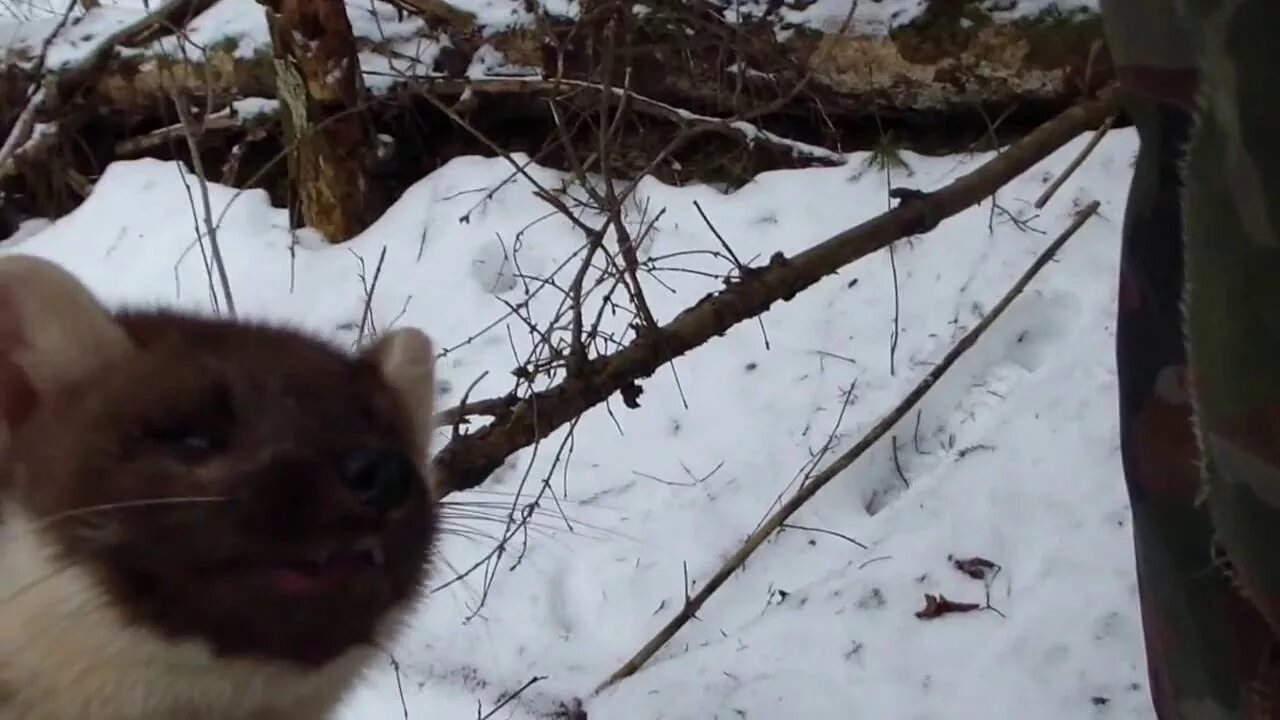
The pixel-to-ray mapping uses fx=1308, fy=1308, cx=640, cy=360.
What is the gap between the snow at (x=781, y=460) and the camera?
3.34m

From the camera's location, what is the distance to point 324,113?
208 inches

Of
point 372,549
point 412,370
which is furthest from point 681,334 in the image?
point 372,549

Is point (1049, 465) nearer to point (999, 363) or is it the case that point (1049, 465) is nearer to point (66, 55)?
point (999, 363)

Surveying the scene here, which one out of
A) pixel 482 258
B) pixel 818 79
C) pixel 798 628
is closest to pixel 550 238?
pixel 482 258

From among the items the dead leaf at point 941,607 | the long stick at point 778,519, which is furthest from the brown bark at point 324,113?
the dead leaf at point 941,607

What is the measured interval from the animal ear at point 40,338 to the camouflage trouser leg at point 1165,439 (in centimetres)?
131

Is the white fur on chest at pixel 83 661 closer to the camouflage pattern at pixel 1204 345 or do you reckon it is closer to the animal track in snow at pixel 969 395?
the camouflage pattern at pixel 1204 345

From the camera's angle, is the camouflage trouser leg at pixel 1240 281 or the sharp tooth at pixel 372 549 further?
the sharp tooth at pixel 372 549

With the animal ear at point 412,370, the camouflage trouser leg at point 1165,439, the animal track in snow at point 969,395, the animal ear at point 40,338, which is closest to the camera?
the camouflage trouser leg at point 1165,439

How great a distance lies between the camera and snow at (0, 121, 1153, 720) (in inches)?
132

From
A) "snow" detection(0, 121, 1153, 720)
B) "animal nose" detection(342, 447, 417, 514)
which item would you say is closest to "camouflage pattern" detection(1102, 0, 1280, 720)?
"animal nose" detection(342, 447, 417, 514)

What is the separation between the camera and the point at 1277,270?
1.26 meters

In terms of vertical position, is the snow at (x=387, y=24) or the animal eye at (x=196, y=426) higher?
the animal eye at (x=196, y=426)

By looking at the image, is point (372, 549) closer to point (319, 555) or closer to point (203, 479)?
point (319, 555)
